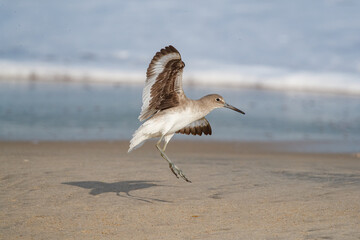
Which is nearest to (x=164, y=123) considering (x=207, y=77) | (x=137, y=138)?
(x=137, y=138)

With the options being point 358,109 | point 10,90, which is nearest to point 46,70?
point 10,90

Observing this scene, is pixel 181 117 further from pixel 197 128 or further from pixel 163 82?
pixel 197 128

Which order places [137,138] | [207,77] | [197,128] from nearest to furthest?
[137,138] → [197,128] → [207,77]

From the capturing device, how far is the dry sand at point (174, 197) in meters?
4.85

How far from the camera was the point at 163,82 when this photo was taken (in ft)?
20.7

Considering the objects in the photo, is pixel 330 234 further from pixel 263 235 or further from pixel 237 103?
pixel 237 103

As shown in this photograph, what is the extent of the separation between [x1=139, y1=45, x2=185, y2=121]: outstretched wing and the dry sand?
93cm

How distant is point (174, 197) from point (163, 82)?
1.21m

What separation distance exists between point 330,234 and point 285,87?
24.3 meters

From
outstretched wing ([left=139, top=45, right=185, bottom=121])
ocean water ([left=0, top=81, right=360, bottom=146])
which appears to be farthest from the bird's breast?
ocean water ([left=0, top=81, right=360, bottom=146])

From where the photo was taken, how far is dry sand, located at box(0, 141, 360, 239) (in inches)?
191

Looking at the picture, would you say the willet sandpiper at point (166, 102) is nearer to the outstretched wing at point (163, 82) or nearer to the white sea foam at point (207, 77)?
the outstretched wing at point (163, 82)

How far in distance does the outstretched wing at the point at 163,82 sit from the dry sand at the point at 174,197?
0.93 metres

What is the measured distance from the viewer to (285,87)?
28.5 metres
